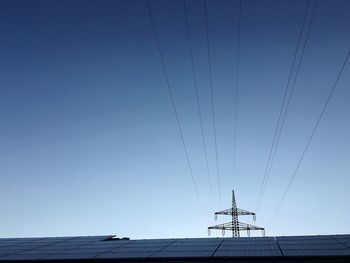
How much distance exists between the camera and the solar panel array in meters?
15.8

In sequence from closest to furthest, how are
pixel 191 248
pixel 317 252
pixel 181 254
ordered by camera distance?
pixel 317 252 → pixel 181 254 → pixel 191 248

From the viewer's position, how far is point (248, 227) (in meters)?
48.9

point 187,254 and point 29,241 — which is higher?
point 29,241

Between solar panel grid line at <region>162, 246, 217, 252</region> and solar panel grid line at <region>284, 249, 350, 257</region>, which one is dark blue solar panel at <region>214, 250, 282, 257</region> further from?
solar panel grid line at <region>162, 246, 217, 252</region>

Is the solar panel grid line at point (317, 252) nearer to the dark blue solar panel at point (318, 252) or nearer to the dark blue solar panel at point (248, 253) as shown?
the dark blue solar panel at point (318, 252)

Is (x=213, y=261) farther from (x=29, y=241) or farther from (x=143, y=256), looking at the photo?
(x=29, y=241)

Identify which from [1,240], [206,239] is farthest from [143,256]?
[1,240]

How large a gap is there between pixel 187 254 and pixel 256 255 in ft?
10.4

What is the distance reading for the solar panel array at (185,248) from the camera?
1583 cm

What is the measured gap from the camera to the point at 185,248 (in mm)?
17828

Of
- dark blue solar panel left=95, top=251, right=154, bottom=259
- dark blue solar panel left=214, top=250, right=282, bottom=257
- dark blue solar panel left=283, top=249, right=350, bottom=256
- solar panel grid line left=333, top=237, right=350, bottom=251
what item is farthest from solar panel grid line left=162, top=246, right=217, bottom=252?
solar panel grid line left=333, top=237, right=350, bottom=251

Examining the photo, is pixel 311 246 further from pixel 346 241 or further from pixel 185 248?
pixel 185 248

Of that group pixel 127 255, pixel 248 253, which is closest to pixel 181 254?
pixel 127 255

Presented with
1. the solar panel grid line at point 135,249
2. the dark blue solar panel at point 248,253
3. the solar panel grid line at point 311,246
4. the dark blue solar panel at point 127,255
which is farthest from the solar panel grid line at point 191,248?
the solar panel grid line at point 311,246
